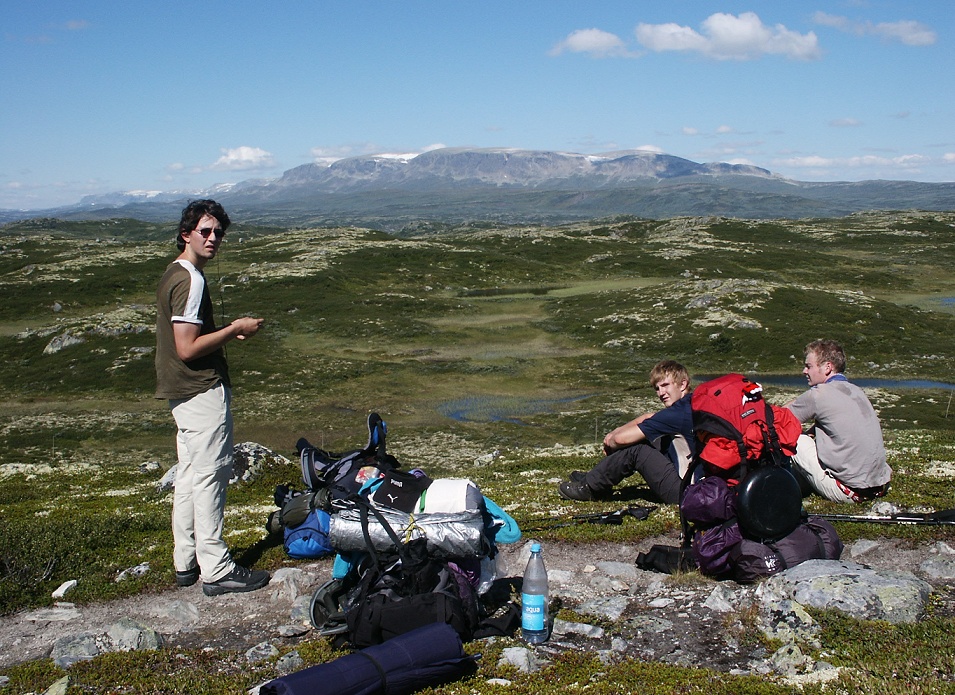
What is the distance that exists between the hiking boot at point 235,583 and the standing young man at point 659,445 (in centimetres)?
593

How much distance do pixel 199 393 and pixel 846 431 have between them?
966 cm

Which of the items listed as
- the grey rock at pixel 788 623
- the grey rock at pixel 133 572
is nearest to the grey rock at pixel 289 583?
the grey rock at pixel 133 572

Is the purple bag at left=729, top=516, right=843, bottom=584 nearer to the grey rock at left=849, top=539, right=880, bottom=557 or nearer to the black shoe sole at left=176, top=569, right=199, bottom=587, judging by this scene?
the grey rock at left=849, top=539, right=880, bottom=557

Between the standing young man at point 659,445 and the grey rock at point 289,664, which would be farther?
the standing young man at point 659,445

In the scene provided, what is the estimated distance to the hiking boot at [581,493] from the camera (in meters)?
13.4

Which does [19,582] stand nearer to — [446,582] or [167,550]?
[167,550]

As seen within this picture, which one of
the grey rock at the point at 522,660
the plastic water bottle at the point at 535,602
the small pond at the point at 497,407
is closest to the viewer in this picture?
the grey rock at the point at 522,660

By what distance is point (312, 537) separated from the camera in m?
8.77

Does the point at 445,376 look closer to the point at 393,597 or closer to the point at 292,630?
the point at 292,630

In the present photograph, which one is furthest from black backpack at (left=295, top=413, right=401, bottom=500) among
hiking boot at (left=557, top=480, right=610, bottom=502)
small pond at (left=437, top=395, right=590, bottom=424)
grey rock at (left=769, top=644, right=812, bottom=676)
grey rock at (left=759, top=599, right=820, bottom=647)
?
small pond at (left=437, top=395, right=590, bottom=424)

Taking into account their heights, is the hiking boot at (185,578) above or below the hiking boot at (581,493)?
above

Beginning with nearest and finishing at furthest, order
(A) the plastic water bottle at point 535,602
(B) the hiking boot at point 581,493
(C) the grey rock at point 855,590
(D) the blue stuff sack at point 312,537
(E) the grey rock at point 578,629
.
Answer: (C) the grey rock at point 855,590
(A) the plastic water bottle at point 535,602
(E) the grey rock at point 578,629
(D) the blue stuff sack at point 312,537
(B) the hiking boot at point 581,493

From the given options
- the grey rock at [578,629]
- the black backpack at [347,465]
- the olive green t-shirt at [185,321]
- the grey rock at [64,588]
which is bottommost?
the grey rock at [64,588]

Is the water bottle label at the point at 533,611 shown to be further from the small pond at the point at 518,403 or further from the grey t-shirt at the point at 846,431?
the small pond at the point at 518,403
